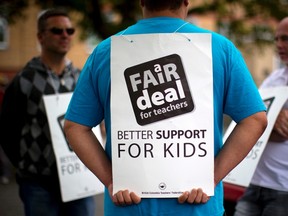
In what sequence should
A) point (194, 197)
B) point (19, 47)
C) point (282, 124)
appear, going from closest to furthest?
point (194, 197), point (282, 124), point (19, 47)

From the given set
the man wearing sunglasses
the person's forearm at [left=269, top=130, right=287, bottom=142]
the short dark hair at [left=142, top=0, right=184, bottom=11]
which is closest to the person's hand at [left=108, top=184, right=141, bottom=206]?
the short dark hair at [left=142, top=0, right=184, bottom=11]

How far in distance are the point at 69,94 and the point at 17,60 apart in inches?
861

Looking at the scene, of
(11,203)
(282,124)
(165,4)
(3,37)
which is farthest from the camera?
(3,37)

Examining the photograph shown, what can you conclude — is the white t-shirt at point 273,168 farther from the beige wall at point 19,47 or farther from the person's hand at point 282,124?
the beige wall at point 19,47

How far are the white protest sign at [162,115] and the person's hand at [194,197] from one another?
0.02 metres

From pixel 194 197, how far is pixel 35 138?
173cm

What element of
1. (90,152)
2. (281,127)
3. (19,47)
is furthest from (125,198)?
(19,47)

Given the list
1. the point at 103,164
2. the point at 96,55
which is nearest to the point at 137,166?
the point at 103,164

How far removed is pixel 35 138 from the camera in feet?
12.1

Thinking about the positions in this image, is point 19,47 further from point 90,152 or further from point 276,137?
point 90,152

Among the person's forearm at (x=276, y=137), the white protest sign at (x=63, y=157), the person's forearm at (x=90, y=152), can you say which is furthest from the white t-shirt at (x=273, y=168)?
the person's forearm at (x=90, y=152)

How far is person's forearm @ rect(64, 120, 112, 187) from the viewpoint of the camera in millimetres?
2334

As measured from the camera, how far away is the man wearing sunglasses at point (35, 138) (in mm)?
3678

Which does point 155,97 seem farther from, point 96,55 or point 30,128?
point 30,128
